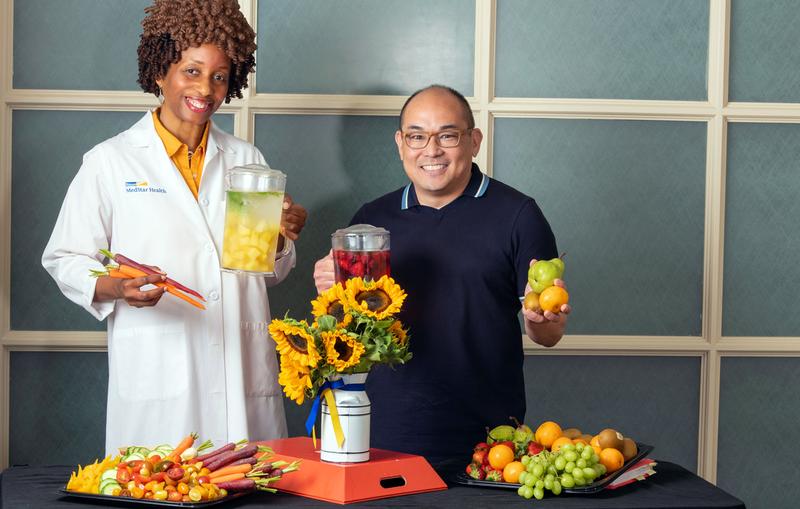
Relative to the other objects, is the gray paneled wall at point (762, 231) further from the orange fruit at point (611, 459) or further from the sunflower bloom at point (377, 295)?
the sunflower bloom at point (377, 295)

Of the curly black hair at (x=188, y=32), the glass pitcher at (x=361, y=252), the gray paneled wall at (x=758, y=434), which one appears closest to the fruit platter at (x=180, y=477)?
the glass pitcher at (x=361, y=252)

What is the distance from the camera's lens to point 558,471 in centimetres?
187

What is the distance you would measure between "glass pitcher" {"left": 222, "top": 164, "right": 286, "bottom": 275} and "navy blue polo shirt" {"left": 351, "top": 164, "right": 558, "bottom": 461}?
0.43 metres

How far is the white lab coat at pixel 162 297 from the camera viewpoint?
8.33ft

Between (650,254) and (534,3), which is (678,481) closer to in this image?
(650,254)

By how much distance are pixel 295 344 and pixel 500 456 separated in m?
0.48

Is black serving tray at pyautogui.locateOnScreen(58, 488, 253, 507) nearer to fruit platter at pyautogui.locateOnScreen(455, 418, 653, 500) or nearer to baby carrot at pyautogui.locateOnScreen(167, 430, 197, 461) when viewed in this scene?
baby carrot at pyautogui.locateOnScreen(167, 430, 197, 461)

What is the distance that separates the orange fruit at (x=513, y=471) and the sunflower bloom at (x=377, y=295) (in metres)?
0.39

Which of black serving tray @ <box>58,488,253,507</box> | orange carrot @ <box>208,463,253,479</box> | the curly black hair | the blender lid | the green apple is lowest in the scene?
black serving tray @ <box>58,488,253,507</box>

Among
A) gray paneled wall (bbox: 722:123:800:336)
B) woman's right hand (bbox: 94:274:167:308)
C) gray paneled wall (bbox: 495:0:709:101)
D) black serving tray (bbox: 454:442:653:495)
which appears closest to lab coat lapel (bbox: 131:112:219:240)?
woman's right hand (bbox: 94:274:167:308)

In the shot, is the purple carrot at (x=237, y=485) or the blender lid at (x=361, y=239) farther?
the blender lid at (x=361, y=239)

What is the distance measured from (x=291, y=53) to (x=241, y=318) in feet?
3.63

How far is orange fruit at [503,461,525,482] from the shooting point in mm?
1892

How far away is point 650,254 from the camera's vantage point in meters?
3.40
